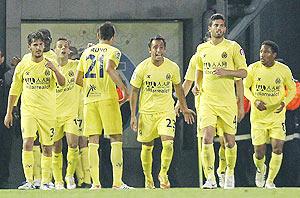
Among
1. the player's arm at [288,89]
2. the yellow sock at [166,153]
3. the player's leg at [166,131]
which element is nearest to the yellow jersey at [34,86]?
the player's leg at [166,131]

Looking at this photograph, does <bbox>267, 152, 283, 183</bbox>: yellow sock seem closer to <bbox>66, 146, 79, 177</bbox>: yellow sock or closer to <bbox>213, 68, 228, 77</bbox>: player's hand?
<bbox>213, 68, 228, 77</bbox>: player's hand

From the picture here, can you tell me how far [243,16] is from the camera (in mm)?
29469

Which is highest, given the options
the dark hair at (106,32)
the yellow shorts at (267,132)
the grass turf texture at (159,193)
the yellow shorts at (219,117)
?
the dark hair at (106,32)

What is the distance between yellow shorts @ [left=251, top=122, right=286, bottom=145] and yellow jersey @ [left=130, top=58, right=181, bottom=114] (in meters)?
1.89

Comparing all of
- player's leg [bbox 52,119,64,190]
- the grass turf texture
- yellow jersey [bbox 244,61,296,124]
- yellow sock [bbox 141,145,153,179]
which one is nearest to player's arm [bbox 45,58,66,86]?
player's leg [bbox 52,119,64,190]

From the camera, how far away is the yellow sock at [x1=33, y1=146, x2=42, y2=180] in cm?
2434

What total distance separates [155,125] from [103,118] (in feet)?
4.12

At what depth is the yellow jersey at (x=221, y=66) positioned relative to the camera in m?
22.3

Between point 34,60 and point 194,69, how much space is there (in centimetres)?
238

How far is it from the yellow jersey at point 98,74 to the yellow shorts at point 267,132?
3108mm

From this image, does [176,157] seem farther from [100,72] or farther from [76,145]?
[100,72]

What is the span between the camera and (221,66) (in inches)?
878

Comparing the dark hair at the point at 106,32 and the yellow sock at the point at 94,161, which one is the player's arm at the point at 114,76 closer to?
the dark hair at the point at 106,32

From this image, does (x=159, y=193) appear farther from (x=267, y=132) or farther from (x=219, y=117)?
(x=267, y=132)
